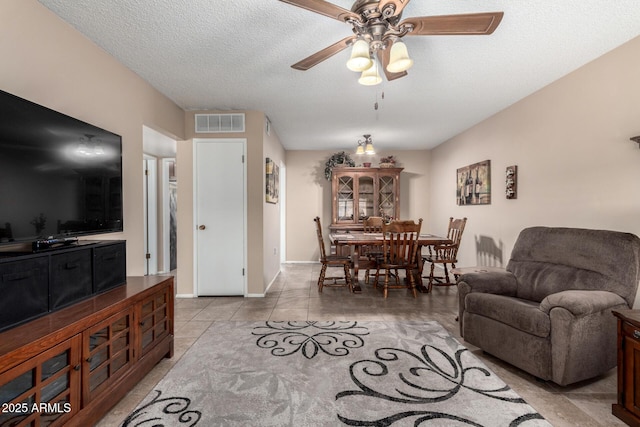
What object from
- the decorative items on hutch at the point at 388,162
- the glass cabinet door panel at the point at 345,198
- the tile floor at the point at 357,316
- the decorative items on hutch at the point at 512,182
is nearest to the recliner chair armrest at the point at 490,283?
the tile floor at the point at 357,316

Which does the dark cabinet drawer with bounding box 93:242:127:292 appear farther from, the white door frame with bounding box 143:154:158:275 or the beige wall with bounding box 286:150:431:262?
the beige wall with bounding box 286:150:431:262

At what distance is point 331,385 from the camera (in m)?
1.87

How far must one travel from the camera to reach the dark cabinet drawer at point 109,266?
68.9 inches

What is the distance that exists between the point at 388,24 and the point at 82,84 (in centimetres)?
216

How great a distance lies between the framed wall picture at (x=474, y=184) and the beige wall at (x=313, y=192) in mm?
1353

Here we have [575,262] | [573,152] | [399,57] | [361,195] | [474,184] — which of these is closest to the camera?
[399,57]

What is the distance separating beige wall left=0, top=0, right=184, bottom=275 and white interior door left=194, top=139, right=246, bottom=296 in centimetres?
68

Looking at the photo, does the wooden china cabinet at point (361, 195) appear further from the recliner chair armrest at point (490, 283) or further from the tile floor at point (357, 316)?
the recliner chair armrest at point (490, 283)

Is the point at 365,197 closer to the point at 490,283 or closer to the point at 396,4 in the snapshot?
the point at 490,283

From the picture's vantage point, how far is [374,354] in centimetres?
227

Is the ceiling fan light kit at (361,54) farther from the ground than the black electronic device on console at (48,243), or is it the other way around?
the ceiling fan light kit at (361,54)

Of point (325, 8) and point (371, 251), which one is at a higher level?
point (325, 8)

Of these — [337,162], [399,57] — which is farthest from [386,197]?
[399,57]

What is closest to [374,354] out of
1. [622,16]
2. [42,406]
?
[42,406]
